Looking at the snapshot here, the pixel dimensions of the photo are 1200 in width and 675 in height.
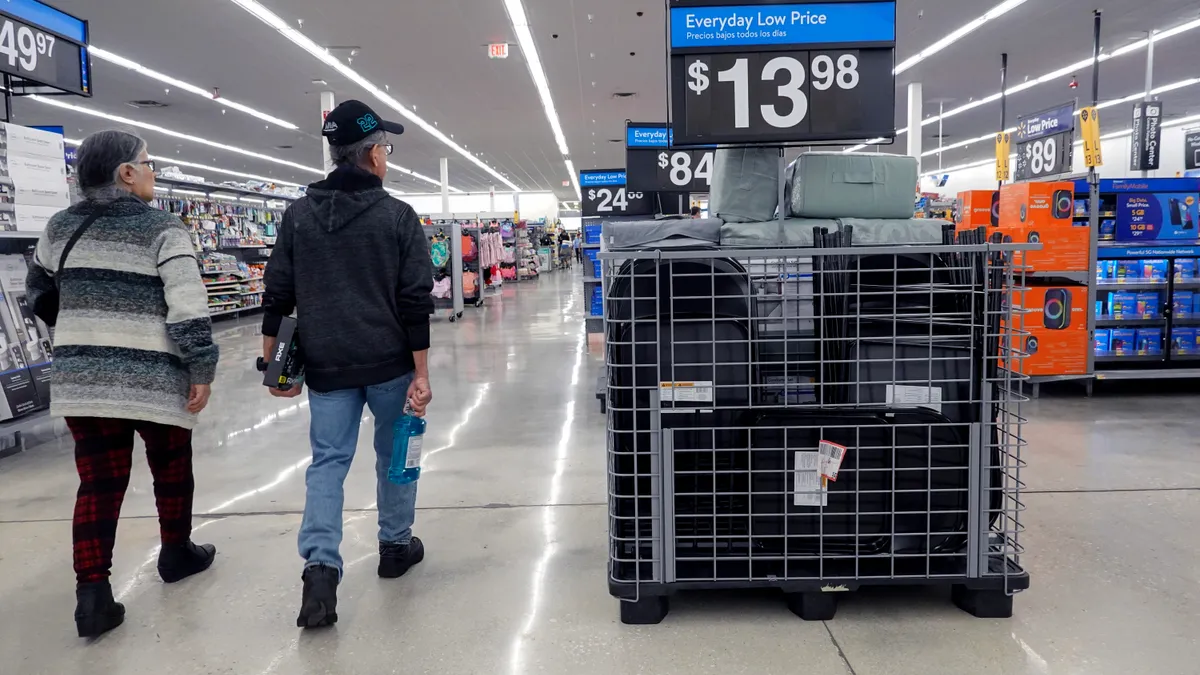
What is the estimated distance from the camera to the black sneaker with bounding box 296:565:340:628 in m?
2.26

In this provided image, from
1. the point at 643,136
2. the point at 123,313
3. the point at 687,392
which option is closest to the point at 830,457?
the point at 687,392

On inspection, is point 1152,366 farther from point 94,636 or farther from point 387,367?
point 94,636

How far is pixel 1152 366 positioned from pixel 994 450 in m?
4.73

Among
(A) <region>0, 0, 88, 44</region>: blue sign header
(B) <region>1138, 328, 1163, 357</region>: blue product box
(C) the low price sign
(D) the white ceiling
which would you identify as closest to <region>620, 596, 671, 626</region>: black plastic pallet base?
(A) <region>0, 0, 88, 44</region>: blue sign header

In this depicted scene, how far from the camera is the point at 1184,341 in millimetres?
5875

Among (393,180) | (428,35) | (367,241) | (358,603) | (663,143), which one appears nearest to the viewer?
(367,241)

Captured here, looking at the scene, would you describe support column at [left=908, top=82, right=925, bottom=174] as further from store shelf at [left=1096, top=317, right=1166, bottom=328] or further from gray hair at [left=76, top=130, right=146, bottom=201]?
gray hair at [left=76, top=130, right=146, bottom=201]

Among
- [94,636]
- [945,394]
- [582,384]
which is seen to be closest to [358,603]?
[94,636]

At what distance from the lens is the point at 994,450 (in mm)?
2238

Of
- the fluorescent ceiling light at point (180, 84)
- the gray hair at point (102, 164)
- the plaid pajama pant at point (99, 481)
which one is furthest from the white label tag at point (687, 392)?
the fluorescent ceiling light at point (180, 84)

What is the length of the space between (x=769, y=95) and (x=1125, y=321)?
487 centimetres

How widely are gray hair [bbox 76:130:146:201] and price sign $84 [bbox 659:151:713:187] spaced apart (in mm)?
3882

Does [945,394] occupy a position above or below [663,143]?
below

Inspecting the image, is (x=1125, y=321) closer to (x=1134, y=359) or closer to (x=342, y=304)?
(x=1134, y=359)
